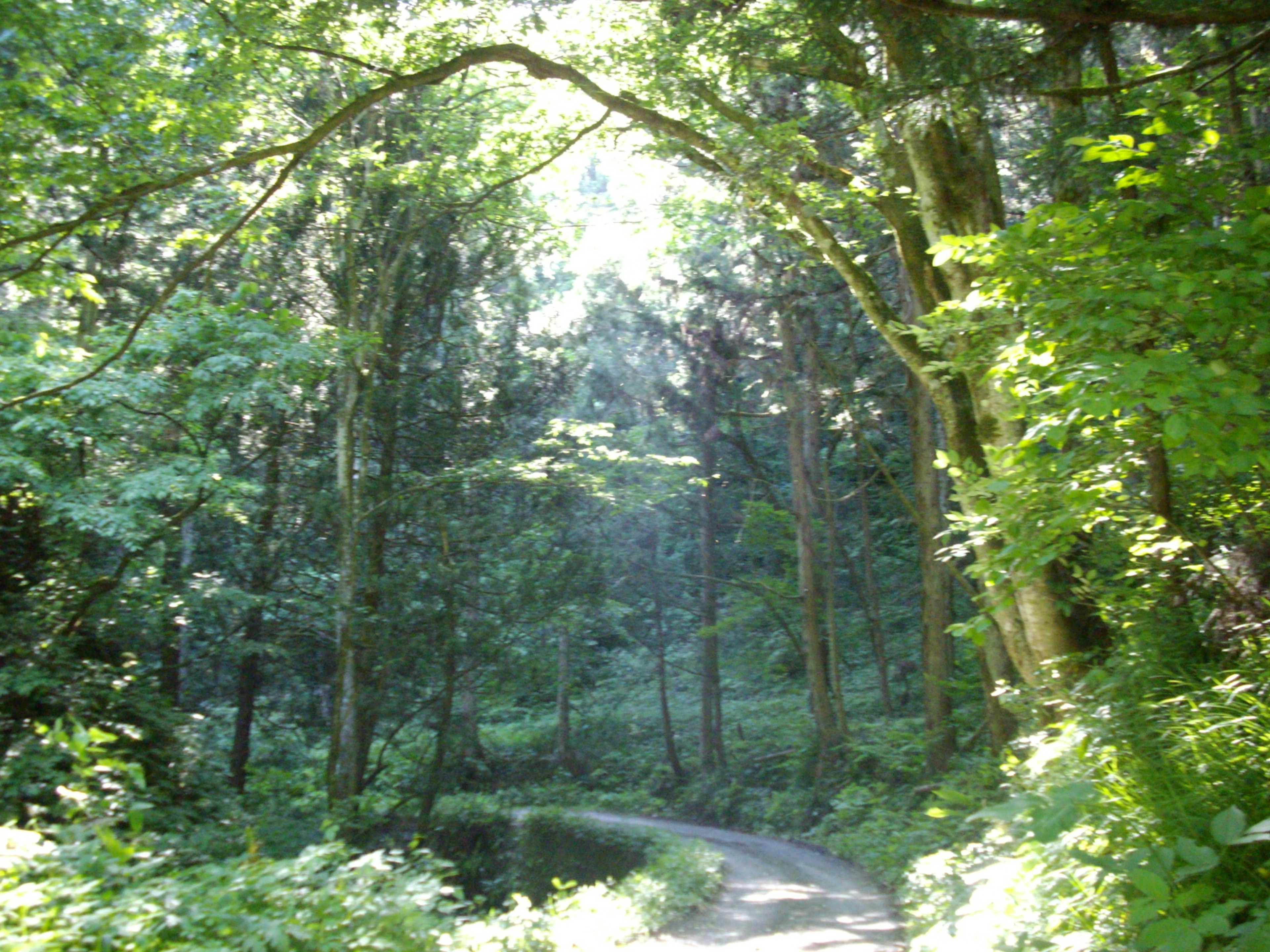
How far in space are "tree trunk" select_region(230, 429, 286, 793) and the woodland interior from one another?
0.15 m

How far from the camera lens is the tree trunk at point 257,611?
1543 centimetres

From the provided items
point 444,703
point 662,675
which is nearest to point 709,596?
point 662,675

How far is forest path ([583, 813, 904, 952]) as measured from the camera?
25.7ft

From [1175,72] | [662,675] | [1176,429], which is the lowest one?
[1176,429]

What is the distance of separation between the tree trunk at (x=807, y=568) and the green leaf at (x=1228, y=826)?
51.0 feet

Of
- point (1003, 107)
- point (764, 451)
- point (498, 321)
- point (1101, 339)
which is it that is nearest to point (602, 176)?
point (764, 451)

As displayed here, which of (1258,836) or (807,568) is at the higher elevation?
(807,568)

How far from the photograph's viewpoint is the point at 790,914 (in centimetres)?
918

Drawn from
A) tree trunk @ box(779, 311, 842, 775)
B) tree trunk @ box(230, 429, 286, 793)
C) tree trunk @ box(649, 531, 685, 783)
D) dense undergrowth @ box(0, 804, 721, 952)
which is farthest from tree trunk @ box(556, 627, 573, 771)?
dense undergrowth @ box(0, 804, 721, 952)

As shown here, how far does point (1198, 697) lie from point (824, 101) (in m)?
11.8

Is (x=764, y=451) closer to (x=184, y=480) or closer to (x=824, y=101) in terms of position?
(x=824, y=101)

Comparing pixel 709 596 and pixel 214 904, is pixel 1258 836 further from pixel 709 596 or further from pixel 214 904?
pixel 709 596

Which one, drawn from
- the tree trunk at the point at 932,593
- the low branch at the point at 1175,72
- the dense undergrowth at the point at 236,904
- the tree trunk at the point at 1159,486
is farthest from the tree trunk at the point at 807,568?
the tree trunk at the point at 1159,486

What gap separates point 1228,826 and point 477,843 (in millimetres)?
16928
